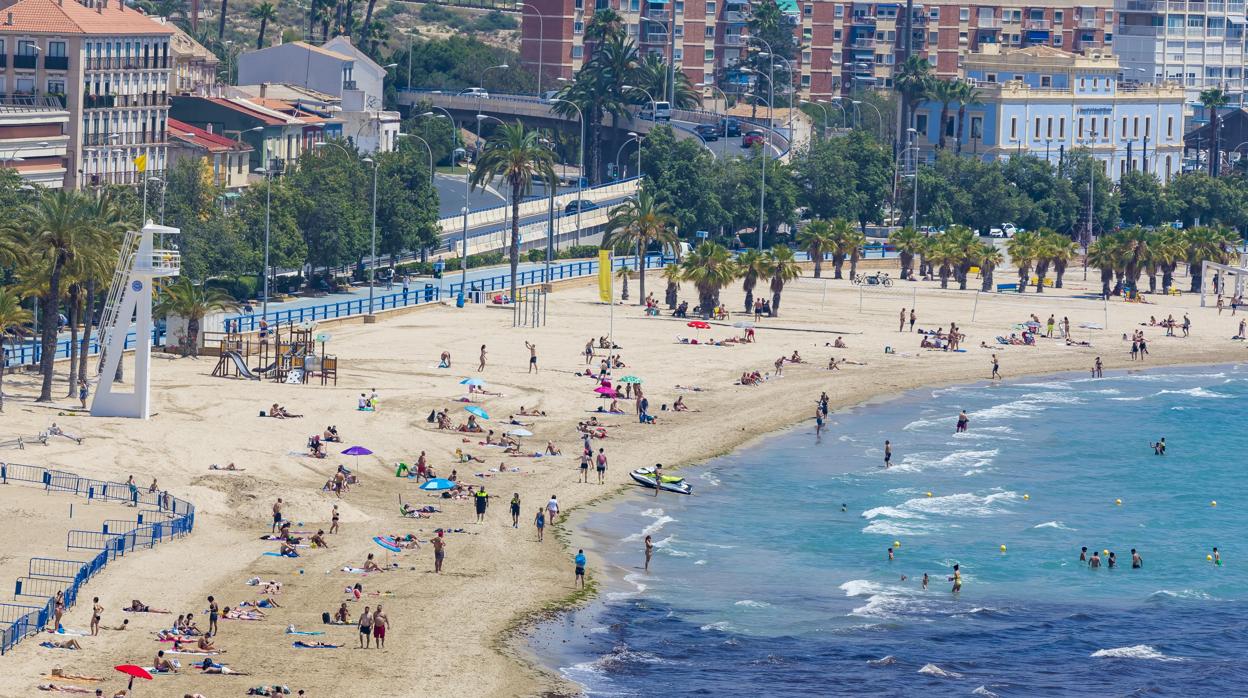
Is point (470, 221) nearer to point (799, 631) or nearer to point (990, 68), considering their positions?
point (990, 68)

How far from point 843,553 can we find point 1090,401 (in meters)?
35.3

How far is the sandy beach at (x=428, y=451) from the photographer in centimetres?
4859

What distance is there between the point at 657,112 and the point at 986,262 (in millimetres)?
48603

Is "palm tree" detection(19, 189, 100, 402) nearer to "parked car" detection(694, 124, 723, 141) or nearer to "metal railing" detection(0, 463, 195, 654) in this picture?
"metal railing" detection(0, 463, 195, 654)

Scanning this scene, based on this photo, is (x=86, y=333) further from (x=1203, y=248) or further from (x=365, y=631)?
(x=1203, y=248)

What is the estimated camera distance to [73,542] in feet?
181

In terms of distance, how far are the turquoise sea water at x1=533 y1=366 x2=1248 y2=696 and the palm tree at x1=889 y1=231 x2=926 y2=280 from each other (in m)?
41.6

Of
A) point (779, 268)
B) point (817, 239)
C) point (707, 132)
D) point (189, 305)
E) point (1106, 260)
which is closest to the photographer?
point (189, 305)

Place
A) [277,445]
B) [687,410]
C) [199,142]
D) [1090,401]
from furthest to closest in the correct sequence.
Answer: [199,142]
[1090,401]
[687,410]
[277,445]

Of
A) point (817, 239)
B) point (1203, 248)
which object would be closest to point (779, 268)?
point (817, 239)

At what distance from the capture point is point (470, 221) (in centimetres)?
13225

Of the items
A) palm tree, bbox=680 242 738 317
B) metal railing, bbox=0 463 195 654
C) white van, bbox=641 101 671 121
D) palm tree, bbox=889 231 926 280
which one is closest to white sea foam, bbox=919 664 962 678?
metal railing, bbox=0 463 195 654

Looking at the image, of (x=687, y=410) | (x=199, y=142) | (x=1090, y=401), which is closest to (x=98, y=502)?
(x=687, y=410)

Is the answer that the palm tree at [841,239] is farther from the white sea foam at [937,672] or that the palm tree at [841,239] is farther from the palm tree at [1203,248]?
the white sea foam at [937,672]
